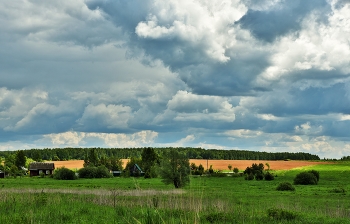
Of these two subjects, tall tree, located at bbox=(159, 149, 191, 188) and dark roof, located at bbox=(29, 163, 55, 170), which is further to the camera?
dark roof, located at bbox=(29, 163, 55, 170)

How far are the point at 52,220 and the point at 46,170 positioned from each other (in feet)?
467

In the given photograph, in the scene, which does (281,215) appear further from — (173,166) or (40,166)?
(40,166)

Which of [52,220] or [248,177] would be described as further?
[248,177]

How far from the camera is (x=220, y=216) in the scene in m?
22.9

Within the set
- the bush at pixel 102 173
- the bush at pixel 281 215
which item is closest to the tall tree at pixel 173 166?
the bush at pixel 281 215

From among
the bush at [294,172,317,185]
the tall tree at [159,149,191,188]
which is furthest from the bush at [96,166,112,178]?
the bush at [294,172,317,185]

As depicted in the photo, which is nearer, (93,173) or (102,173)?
(93,173)

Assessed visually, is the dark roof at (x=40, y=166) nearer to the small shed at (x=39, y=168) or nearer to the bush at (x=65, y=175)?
the small shed at (x=39, y=168)

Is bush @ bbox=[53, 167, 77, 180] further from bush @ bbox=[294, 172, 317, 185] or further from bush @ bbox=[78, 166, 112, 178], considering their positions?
bush @ bbox=[294, 172, 317, 185]

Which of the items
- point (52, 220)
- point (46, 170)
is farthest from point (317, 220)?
point (46, 170)

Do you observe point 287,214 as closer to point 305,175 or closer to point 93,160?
point 305,175

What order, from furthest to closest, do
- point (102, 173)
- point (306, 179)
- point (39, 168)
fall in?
point (39, 168) < point (102, 173) < point (306, 179)

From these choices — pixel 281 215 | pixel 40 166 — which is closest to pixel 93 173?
pixel 40 166

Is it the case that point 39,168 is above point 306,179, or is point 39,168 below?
above
